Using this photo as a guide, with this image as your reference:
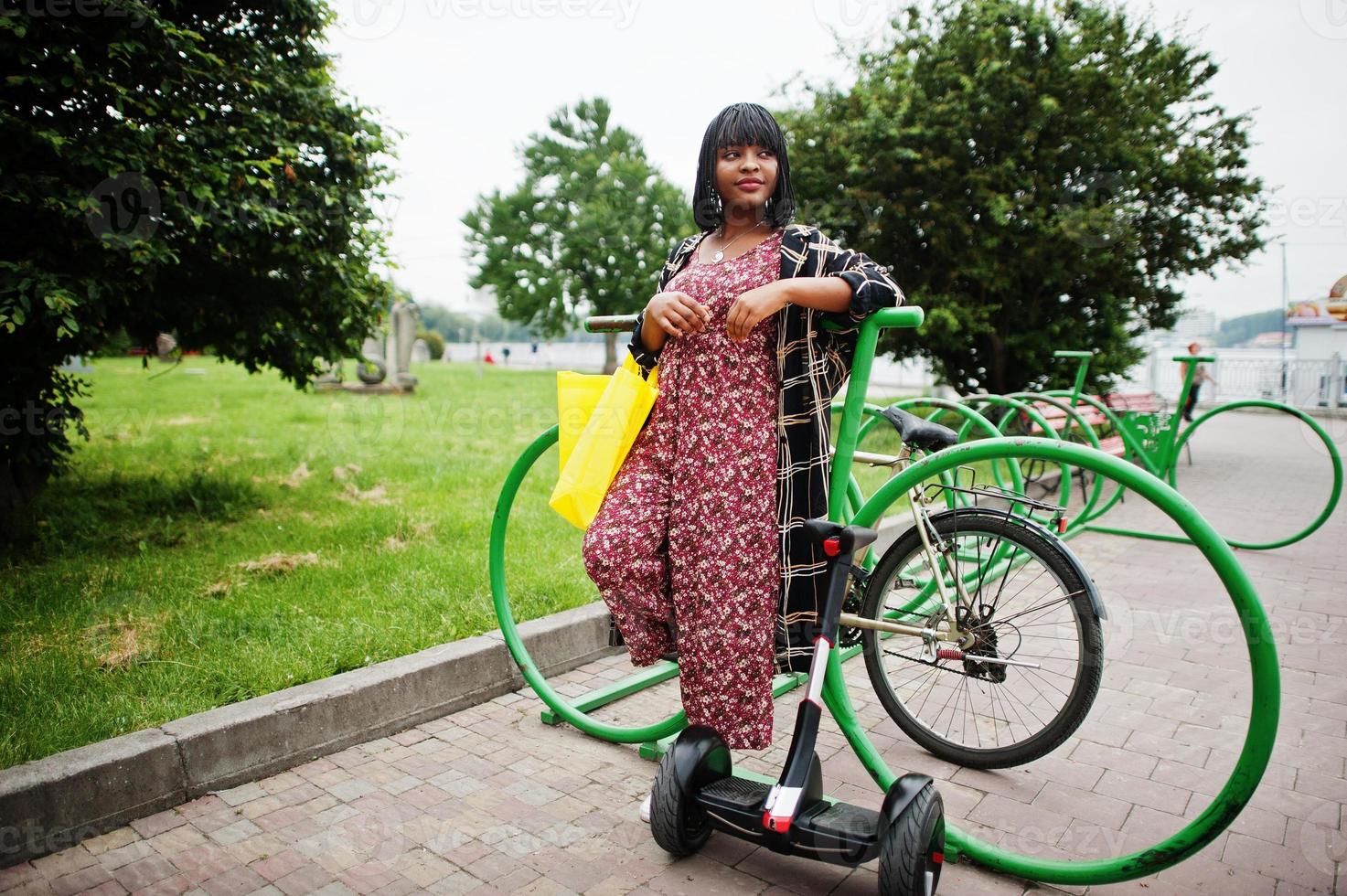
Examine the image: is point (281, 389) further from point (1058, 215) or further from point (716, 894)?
point (716, 894)

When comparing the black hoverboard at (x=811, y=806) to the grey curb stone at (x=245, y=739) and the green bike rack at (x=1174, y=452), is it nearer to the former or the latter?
the grey curb stone at (x=245, y=739)

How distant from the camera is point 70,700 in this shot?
2.74 m

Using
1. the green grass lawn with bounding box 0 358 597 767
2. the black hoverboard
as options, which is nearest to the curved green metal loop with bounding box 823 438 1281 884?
the black hoverboard

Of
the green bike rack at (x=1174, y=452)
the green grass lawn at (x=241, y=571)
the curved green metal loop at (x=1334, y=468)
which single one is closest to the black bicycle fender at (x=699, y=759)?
the green grass lawn at (x=241, y=571)

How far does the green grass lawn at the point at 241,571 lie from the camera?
290 cm

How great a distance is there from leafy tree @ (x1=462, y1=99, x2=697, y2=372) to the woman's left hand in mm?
35080

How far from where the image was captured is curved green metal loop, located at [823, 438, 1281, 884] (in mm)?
1750

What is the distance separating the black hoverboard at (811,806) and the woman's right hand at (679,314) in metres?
0.59

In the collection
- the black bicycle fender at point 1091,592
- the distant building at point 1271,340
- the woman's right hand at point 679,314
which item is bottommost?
the black bicycle fender at point 1091,592

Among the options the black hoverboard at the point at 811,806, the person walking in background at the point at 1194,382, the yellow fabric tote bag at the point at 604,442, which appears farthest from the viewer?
the person walking in background at the point at 1194,382

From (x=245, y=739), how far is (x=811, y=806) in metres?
1.75

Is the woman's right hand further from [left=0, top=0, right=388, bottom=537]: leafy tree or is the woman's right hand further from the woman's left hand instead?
[left=0, top=0, right=388, bottom=537]: leafy tree

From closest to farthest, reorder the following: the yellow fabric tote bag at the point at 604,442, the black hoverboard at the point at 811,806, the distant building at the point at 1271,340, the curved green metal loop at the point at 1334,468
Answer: the black hoverboard at the point at 811,806 → the yellow fabric tote bag at the point at 604,442 → the curved green metal loop at the point at 1334,468 → the distant building at the point at 1271,340

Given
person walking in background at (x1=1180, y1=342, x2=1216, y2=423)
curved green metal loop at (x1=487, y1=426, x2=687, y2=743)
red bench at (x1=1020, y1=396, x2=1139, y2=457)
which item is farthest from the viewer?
person walking in background at (x1=1180, y1=342, x2=1216, y2=423)
